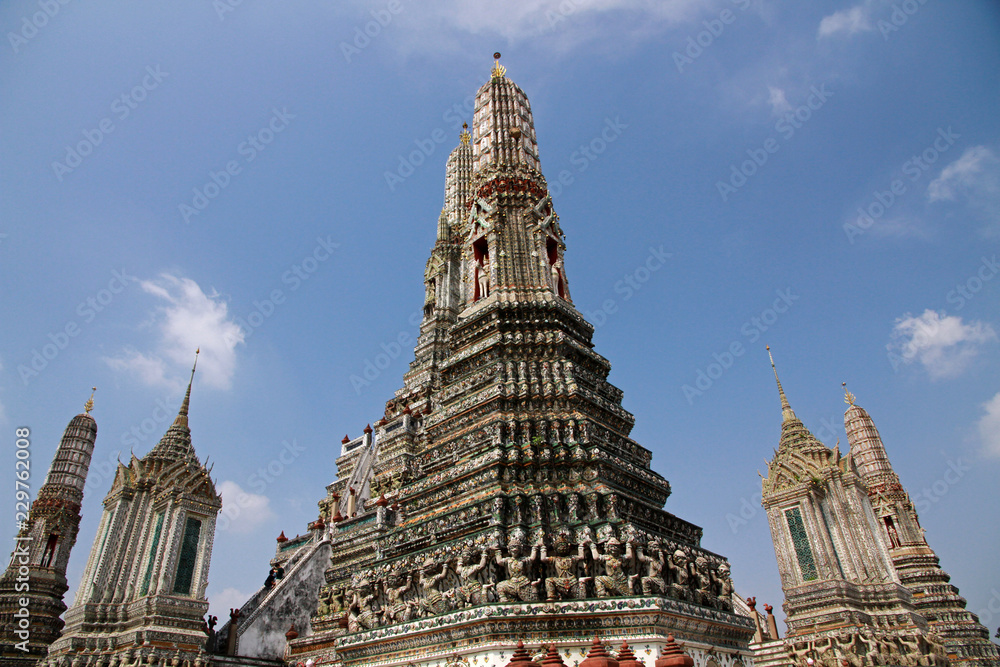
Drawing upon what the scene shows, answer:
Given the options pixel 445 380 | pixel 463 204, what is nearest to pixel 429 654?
pixel 445 380

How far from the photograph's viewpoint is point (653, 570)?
364 inches

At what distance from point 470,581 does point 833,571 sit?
13.2 meters

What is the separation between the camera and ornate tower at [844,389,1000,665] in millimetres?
23469

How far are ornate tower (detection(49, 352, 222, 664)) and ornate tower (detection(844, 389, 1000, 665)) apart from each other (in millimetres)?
21076

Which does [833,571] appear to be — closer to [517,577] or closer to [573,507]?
[573,507]

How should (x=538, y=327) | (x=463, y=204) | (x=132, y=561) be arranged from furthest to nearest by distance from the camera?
1. (x=463, y=204)
2. (x=132, y=561)
3. (x=538, y=327)

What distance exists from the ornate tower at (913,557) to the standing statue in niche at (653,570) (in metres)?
15.5

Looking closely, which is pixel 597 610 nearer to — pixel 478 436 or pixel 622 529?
pixel 622 529

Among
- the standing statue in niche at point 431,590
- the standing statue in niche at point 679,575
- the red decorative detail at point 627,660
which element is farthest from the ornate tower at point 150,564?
the red decorative detail at point 627,660

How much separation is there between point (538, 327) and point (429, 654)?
6522 mm

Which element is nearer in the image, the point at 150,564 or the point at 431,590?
the point at 431,590

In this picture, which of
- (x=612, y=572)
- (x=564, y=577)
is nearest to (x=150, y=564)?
(x=564, y=577)

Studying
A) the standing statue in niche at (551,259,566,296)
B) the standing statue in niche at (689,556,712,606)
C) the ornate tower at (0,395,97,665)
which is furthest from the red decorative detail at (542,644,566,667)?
the ornate tower at (0,395,97,665)

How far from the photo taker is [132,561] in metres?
17.1
